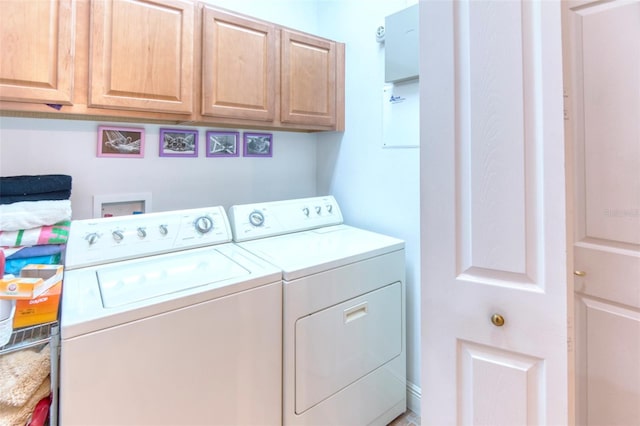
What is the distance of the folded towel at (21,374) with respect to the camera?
93 cm

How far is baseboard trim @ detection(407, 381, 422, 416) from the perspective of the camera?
1.82 m

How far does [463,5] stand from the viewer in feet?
2.89

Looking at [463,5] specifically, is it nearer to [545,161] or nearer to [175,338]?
[545,161]

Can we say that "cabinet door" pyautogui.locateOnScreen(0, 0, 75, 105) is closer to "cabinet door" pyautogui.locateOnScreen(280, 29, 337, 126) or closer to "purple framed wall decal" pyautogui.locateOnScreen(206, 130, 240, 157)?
"purple framed wall decal" pyautogui.locateOnScreen(206, 130, 240, 157)

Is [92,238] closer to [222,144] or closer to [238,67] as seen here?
[222,144]

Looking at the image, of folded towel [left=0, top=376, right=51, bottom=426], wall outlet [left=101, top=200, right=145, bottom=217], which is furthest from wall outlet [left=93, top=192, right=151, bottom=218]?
folded towel [left=0, top=376, right=51, bottom=426]

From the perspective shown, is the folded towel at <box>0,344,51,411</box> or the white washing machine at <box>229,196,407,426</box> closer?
the folded towel at <box>0,344,51,411</box>

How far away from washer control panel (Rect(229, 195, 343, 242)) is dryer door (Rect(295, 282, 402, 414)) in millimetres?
625

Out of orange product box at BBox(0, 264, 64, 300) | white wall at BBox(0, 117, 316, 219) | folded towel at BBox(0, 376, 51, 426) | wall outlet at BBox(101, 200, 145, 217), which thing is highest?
white wall at BBox(0, 117, 316, 219)

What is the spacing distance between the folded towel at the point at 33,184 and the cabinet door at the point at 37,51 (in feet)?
1.26

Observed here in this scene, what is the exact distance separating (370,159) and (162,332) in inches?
59.7

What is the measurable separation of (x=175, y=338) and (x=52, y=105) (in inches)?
41.9

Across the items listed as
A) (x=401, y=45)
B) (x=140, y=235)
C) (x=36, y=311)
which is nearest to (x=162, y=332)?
(x=36, y=311)

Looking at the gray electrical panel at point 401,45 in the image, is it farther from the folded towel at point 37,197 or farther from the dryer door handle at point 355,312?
the folded towel at point 37,197
